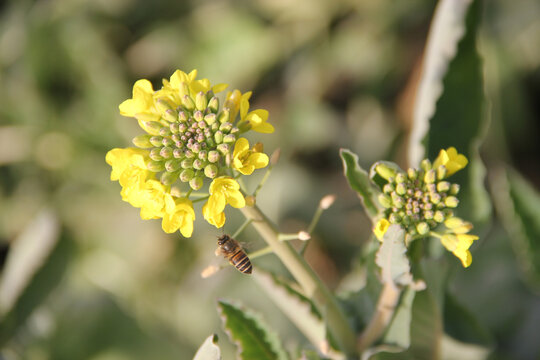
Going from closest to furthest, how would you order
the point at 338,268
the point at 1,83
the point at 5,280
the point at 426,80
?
the point at 426,80 → the point at 5,280 → the point at 338,268 → the point at 1,83

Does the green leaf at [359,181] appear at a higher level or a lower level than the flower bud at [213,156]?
lower

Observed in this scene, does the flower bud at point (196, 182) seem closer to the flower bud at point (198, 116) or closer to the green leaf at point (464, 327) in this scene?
the flower bud at point (198, 116)

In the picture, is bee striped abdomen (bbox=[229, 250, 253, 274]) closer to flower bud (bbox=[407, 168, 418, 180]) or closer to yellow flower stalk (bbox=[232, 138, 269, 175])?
yellow flower stalk (bbox=[232, 138, 269, 175])

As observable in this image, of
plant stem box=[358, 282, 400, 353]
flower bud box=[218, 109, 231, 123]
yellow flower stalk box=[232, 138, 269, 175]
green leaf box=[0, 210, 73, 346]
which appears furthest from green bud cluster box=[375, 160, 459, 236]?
green leaf box=[0, 210, 73, 346]

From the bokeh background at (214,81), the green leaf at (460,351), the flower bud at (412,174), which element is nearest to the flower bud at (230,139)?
the flower bud at (412,174)

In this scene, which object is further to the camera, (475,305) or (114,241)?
(114,241)

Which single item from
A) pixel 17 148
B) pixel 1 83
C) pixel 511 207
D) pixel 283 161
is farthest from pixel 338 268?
pixel 1 83

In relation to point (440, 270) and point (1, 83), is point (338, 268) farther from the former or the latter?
point (1, 83)
